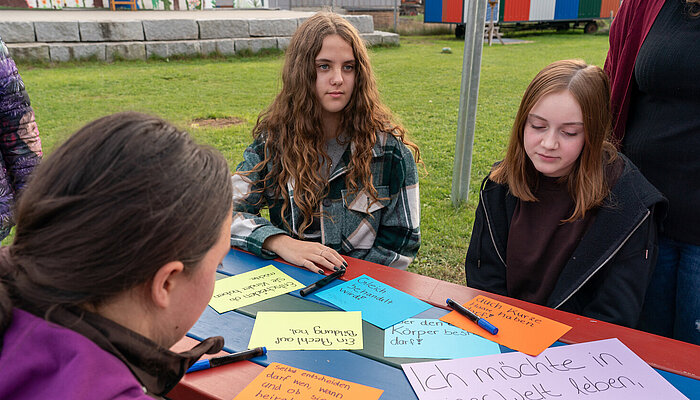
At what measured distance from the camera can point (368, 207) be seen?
2.06m

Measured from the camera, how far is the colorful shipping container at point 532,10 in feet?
58.1

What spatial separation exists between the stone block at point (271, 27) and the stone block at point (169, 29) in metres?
1.33

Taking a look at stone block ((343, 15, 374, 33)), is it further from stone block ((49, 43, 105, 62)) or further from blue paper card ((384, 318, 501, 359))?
blue paper card ((384, 318, 501, 359))

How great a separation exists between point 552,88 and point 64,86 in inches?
305

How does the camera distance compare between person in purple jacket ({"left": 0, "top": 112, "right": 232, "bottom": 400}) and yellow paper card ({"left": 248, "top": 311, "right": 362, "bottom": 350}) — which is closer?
person in purple jacket ({"left": 0, "top": 112, "right": 232, "bottom": 400})

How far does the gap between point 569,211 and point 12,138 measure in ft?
6.29

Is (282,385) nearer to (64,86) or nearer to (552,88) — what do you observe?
(552,88)

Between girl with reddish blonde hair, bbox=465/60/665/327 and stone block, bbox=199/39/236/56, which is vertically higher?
stone block, bbox=199/39/236/56

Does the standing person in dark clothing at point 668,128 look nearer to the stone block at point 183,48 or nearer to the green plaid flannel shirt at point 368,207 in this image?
the green plaid flannel shirt at point 368,207

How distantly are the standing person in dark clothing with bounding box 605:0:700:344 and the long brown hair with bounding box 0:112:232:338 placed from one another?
4.82ft

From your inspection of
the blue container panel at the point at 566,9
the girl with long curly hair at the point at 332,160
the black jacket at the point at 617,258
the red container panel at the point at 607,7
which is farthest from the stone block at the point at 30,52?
the red container panel at the point at 607,7

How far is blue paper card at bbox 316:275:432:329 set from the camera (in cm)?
136

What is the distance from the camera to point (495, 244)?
182 centimetres

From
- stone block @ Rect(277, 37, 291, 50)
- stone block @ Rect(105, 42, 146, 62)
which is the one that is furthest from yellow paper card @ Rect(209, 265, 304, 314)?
stone block @ Rect(277, 37, 291, 50)
